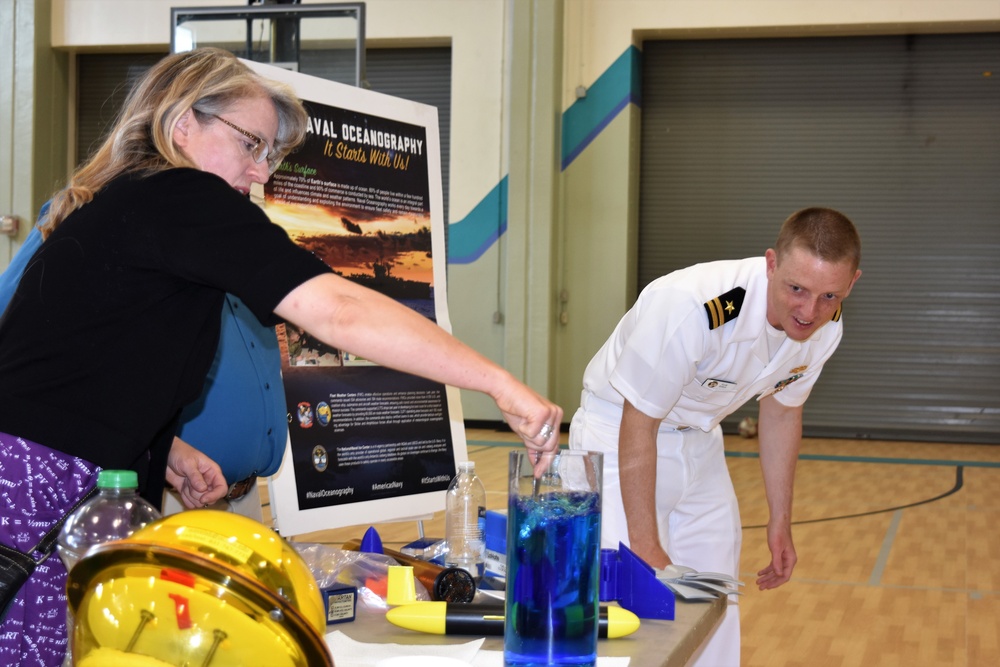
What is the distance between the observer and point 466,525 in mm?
1952

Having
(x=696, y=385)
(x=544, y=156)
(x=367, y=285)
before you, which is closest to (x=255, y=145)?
(x=696, y=385)

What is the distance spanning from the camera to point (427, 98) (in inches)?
422

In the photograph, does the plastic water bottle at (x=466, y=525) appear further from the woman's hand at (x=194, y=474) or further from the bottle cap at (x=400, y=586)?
the woman's hand at (x=194, y=474)

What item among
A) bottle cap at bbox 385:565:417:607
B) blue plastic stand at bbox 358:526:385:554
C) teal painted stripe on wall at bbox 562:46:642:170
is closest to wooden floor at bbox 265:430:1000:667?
blue plastic stand at bbox 358:526:385:554

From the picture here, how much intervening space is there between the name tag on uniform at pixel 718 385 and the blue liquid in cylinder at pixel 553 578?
1.51 meters

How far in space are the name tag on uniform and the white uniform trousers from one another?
0.65 ft

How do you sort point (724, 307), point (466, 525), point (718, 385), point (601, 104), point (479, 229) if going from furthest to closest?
point (479, 229)
point (601, 104)
point (718, 385)
point (724, 307)
point (466, 525)

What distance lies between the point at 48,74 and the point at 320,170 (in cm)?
922

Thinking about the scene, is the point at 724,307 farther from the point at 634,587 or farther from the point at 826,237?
the point at 634,587

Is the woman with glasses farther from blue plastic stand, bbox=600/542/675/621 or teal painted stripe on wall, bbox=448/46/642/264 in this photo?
teal painted stripe on wall, bbox=448/46/642/264

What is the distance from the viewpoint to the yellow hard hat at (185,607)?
72 centimetres

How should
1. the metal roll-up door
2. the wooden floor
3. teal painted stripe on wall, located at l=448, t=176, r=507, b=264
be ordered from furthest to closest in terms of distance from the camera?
teal painted stripe on wall, located at l=448, t=176, r=507, b=264 → the metal roll-up door → the wooden floor

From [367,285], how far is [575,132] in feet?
23.6

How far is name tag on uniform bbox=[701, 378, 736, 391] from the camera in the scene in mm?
2521
